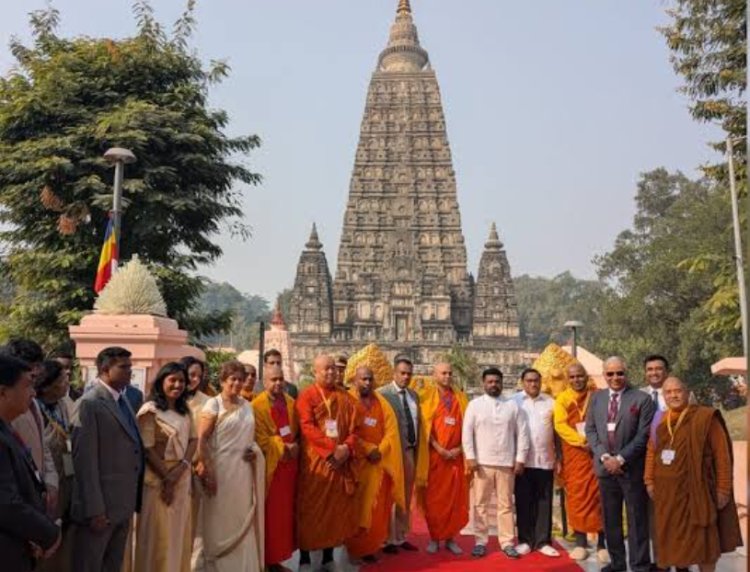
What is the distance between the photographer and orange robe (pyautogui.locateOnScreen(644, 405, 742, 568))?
16.6ft

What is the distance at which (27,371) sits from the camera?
3.12 m

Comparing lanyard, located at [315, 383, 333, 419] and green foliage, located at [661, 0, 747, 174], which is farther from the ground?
green foliage, located at [661, 0, 747, 174]

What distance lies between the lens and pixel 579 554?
6.32m

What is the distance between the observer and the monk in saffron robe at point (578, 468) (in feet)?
21.0

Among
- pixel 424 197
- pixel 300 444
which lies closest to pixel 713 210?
pixel 424 197

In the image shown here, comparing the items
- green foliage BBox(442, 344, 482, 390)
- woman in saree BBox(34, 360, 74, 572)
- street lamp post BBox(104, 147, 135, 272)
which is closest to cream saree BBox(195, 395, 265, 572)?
woman in saree BBox(34, 360, 74, 572)

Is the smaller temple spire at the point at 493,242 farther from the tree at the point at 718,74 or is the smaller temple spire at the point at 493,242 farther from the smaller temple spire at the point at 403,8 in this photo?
the tree at the point at 718,74

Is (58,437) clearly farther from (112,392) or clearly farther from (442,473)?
(442,473)

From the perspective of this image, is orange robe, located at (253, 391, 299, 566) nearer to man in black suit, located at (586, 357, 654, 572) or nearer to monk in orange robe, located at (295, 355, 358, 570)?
monk in orange robe, located at (295, 355, 358, 570)

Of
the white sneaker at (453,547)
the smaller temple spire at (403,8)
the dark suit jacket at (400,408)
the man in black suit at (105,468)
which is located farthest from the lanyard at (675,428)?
the smaller temple spire at (403,8)

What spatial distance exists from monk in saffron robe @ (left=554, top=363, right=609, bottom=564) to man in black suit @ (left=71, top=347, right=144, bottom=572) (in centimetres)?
374

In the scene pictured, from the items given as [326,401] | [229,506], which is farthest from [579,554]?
[229,506]

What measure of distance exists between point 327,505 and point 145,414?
1.72 meters

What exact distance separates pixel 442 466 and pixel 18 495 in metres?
4.40
